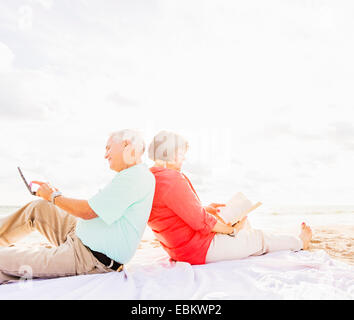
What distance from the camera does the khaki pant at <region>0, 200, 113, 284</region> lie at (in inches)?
98.7

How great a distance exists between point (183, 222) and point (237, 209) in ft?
1.91

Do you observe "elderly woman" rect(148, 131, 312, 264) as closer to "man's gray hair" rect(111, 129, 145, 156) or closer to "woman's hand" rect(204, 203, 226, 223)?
"woman's hand" rect(204, 203, 226, 223)

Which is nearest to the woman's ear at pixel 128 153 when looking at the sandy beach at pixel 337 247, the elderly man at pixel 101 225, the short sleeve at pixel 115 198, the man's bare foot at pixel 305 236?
the elderly man at pixel 101 225

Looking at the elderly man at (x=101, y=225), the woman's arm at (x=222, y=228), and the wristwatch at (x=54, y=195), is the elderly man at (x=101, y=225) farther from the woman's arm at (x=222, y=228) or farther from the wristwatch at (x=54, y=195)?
the woman's arm at (x=222, y=228)

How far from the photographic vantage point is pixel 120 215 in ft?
8.32

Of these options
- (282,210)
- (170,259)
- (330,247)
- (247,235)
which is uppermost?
(247,235)

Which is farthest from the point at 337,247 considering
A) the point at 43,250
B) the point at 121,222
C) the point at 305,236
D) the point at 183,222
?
the point at 43,250

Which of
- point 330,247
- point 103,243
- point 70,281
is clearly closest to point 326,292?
point 103,243

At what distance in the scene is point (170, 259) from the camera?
3.40m

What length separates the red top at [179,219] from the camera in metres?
2.94

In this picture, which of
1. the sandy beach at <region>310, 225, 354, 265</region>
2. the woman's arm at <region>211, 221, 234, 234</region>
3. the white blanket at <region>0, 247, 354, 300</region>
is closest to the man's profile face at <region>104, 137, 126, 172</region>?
the white blanket at <region>0, 247, 354, 300</region>

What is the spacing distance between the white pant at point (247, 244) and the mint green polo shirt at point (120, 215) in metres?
0.89
